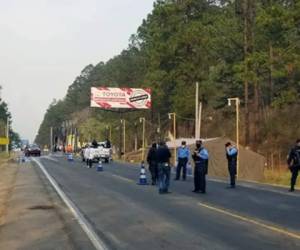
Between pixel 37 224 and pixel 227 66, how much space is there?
159 ft

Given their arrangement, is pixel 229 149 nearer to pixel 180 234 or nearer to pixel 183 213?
pixel 183 213

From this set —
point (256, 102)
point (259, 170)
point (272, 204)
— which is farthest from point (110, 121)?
point (272, 204)

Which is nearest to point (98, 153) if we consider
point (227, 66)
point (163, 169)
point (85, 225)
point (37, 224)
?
point (227, 66)

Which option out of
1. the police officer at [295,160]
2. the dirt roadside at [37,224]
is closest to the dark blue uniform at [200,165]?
the police officer at [295,160]

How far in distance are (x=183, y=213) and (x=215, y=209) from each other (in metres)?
1.28

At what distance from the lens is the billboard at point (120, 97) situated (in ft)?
255

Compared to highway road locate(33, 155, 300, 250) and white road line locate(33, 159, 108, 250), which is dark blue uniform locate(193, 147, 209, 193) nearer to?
highway road locate(33, 155, 300, 250)

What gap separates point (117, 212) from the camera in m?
19.1

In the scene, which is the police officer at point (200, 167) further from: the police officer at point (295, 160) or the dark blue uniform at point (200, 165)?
the police officer at point (295, 160)

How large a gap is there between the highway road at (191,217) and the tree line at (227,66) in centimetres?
2387

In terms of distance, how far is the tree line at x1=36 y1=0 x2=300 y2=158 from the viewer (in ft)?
169

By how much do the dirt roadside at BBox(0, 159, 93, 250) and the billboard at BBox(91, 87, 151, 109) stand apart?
51.7 m

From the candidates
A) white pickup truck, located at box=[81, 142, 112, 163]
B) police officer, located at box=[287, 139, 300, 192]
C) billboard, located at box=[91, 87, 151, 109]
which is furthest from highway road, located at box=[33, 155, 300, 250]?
billboard, located at box=[91, 87, 151, 109]

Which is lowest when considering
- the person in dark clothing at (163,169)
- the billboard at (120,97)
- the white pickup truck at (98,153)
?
the person in dark clothing at (163,169)
